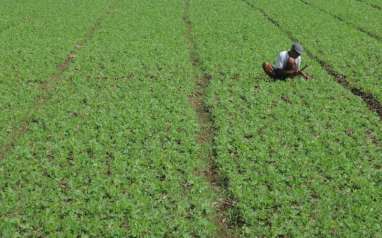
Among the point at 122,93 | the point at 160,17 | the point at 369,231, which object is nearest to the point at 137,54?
the point at 122,93

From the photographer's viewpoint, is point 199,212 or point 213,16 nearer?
point 199,212

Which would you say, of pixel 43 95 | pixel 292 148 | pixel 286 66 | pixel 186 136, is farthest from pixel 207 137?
pixel 43 95

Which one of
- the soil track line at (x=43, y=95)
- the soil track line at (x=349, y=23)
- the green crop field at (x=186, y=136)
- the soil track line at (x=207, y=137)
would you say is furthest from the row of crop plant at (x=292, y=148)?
the soil track line at (x=43, y=95)

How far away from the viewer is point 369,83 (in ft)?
54.6

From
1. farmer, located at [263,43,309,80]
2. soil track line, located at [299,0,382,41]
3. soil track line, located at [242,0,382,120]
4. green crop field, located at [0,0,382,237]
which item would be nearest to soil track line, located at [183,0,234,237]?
green crop field, located at [0,0,382,237]

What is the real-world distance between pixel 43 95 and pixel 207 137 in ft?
23.8

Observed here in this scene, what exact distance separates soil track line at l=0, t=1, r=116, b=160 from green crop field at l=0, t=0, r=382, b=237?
7 centimetres

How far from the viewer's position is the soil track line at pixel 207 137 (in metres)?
9.37

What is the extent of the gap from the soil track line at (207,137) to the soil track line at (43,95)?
229 inches

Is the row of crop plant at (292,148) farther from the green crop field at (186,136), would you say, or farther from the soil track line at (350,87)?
the soil track line at (350,87)

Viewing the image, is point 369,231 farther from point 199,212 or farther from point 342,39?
point 342,39

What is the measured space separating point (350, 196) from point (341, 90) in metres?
7.25

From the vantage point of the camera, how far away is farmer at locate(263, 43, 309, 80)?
51.9ft

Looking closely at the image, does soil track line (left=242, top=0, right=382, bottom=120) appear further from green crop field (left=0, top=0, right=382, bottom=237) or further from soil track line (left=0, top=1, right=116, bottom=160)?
soil track line (left=0, top=1, right=116, bottom=160)
